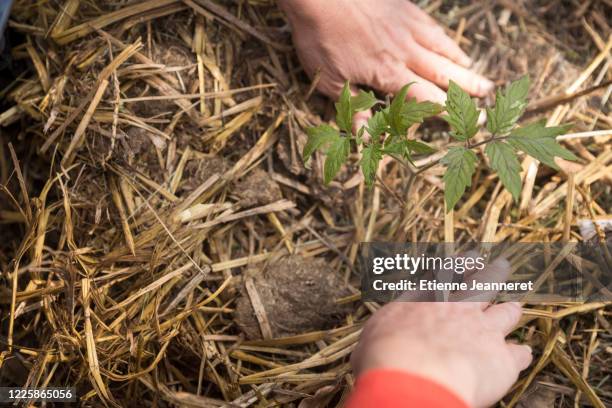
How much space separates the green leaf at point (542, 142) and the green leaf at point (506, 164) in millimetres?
31

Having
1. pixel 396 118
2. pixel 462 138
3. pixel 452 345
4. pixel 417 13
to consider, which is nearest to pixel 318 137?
pixel 396 118

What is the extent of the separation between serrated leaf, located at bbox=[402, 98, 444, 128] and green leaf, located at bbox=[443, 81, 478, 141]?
36mm

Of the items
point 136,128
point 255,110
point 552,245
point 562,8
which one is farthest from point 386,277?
point 562,8

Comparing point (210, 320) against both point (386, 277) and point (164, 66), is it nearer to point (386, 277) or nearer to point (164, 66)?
point (386, 277)

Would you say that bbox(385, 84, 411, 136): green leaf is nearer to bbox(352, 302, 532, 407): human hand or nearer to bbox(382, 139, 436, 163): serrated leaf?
bbox(382, 139, 436, 163): serrated leaf

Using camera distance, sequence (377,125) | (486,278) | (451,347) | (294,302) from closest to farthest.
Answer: (451,347)
(377,125)
(486,278)
(294,302)

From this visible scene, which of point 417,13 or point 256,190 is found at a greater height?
point 417,13

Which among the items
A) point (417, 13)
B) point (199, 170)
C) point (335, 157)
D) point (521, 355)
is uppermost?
point (417, 13)

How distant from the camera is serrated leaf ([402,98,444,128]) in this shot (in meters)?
1.39

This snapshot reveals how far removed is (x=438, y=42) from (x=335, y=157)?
2.43ft

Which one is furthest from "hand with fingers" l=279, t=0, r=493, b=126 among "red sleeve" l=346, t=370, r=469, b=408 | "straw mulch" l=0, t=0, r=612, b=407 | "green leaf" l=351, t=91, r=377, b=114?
"red sleeve" l=346, t=370, r=469, b=408

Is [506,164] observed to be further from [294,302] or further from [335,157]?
[294,302]

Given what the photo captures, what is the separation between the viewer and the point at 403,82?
6.07ft

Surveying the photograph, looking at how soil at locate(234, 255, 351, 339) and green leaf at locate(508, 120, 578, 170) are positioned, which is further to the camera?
soil at locate(234, 255, 351, 339)
